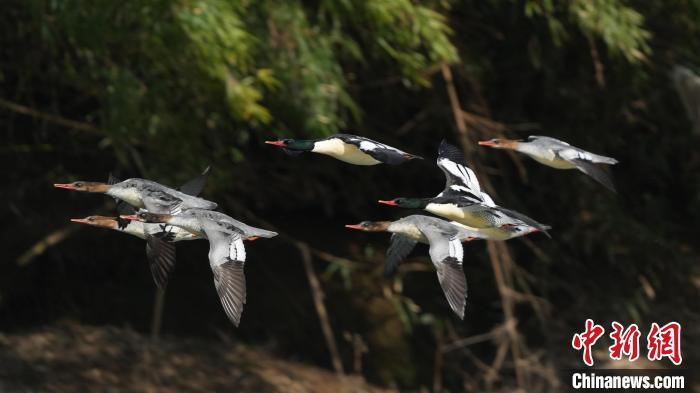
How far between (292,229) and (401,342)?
91 centimetres

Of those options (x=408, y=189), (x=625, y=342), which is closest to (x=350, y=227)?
(x=408, y=189)

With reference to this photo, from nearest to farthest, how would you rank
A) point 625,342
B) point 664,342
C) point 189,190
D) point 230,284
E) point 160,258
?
point 230,284, point 160,258, point 189,190, point 625,342, point 664,342

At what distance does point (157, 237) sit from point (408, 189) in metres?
5.27

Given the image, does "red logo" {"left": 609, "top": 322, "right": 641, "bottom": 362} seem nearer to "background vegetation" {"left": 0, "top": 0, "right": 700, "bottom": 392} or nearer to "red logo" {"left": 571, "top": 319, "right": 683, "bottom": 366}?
"red logo" {"left": 571, "top": 319, "right": 683, "bottom": 366}

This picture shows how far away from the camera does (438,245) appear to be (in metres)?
1.38

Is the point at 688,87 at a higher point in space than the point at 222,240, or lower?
lower

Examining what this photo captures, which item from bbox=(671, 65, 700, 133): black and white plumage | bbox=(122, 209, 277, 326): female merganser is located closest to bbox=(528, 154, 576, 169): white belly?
bbox=(122, 209, 277, 326): female merganser

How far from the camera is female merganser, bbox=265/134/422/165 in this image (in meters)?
1.43

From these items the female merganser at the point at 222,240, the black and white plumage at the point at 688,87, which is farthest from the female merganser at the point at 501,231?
the black and white plumage at the point at 688,87

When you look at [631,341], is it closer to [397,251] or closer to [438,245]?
[397,251]

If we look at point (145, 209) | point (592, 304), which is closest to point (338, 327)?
point (592, 304)

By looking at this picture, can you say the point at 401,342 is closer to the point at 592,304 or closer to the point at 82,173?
the point at 592,304

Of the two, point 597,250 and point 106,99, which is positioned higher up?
point 106,99

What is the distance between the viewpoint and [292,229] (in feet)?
22.2
